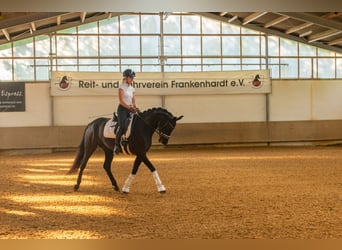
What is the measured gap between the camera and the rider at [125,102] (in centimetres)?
830

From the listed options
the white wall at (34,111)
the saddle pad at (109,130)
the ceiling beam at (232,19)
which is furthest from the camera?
the ceiling beam at (232,19)

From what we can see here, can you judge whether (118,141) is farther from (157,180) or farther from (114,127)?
(157,180)

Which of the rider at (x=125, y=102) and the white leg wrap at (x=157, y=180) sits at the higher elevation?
the rider at (x=125, y=102)

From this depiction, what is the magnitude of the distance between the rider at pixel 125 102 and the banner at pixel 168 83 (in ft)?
37.6

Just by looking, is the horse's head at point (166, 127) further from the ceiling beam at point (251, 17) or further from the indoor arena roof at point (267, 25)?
the ceiling beam at point (251, 17)

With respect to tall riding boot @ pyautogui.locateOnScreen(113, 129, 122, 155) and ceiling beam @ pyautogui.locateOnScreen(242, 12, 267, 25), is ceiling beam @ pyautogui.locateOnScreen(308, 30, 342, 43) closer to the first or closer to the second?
ceiling beam @ pyautogui.locateOnScreen(242, 12, 267, 25)

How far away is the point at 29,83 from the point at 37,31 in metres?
1.98

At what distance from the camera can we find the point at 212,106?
20.7 metres

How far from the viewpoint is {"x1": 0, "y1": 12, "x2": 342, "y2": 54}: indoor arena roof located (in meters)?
17.5

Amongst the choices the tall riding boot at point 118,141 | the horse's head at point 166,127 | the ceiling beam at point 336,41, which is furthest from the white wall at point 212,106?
the horse's head at point 166,127

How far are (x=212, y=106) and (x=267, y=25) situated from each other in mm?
3840

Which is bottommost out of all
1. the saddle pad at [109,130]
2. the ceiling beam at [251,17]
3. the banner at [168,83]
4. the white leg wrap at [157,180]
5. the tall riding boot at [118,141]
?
the white leg wrap at [157,180]

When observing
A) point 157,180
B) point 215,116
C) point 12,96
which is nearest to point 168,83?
point 215,116

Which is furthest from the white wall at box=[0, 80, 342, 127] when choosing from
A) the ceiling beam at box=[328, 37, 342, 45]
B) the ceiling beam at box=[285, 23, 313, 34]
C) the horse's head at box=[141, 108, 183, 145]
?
the horse's head at box=[141, 108, 183, 145]
